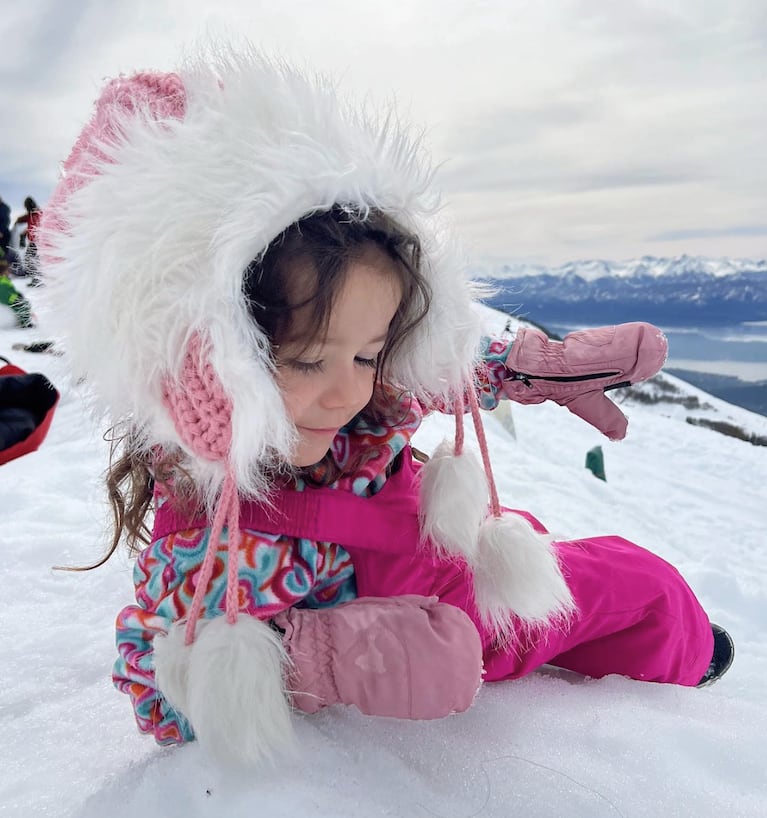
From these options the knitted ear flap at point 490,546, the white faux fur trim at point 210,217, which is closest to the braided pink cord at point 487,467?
the knitted ear flap at point 490,546

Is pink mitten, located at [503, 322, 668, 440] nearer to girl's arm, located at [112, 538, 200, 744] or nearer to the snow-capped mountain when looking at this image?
girl's arm, located at [112, 538, 200, 744]

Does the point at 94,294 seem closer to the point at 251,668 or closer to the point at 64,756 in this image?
the point at 251,668

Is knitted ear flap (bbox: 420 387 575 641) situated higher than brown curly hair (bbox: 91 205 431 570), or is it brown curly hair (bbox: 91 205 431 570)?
brown curly hair (bbox: 91 205 431 570)

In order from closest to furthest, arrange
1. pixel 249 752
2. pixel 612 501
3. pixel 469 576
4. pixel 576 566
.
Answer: pixel 249 752 → pixel 469 576 → pixel 576 566 → pixel 612 501

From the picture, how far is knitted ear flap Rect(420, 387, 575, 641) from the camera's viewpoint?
1210 mm

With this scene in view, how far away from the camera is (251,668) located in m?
0.97

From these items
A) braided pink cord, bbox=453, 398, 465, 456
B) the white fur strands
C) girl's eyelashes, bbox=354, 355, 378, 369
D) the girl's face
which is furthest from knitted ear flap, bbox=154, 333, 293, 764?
braided pink cord, bbox=453, 398, 465, 456

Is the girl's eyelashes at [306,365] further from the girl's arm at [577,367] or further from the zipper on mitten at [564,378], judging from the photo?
the zipper on mitten at [564,378]

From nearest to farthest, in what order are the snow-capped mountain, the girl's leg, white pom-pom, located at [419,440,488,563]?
white pom-pom, located at [419,440,488,563]
the girl's leg
the snow-capped mountain

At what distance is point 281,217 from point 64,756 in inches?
38.6

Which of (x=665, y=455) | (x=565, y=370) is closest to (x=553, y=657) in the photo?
(x=565, y=370)

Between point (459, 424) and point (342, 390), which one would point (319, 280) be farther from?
point (459, 424)

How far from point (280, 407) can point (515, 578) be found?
0.54 m

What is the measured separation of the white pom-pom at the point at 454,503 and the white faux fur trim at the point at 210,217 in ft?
1.12
